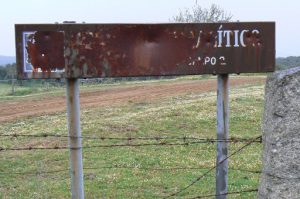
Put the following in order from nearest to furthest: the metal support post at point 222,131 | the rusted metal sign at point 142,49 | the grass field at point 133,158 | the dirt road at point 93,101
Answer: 1. the rusted metal sign at point 142,49
2. the metal support post at point 222,131
3. the grass field at point 133,158
4. the dirt road at point 93,101

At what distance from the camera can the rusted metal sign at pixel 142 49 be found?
4.96 m

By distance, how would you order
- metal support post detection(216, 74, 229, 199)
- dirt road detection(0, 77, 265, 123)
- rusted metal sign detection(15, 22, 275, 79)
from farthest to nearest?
dirt road detection(0, 77, 265, 123) < metal support post detection(216, 74, 229, 199) < rusted metal sign detection(15, 22, 275, 79)

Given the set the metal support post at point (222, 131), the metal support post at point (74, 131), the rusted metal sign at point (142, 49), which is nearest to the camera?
the rusted metal sign at point (142, 49)

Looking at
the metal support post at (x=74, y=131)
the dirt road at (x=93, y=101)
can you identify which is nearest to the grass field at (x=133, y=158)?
the dirt road at (x=93, y=101)

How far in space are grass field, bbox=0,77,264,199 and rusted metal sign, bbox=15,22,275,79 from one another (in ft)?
13.4

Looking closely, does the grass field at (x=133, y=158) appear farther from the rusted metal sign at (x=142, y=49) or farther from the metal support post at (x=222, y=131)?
the rusted metal sign at (x=142, y=49)

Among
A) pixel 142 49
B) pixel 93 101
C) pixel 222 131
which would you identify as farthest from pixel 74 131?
pixel 93 101

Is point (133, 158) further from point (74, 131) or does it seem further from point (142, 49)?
point (142, 49)

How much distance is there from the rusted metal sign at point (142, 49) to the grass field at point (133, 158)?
4087 millimetres

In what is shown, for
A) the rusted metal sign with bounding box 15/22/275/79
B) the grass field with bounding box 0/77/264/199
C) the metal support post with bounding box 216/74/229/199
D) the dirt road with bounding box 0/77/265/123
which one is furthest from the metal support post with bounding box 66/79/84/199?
the dirt road with bounding box 0/77/265/123

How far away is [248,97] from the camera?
75.2 feet

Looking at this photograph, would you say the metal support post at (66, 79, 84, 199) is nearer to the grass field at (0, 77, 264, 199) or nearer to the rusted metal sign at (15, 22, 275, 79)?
the rusted metal sign at (15, 22, 275, 79)

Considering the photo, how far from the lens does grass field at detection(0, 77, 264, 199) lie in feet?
31.8

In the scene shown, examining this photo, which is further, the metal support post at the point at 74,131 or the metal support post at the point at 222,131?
the metal support post at the point at 222,131
